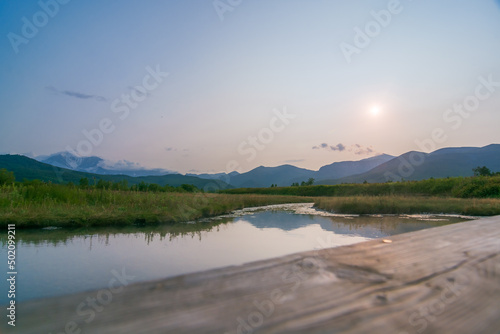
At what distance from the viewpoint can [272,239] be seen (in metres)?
7.36

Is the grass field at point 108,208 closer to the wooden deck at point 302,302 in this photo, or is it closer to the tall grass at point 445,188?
the wooden deck at point 302,302

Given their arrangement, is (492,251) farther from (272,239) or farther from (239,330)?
(272,239)

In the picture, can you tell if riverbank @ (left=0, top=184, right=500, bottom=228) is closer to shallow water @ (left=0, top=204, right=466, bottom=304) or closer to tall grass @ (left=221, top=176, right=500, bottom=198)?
shallow water @ (left=0, top=204, right=466, bottom=304)

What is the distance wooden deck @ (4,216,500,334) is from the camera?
758mm

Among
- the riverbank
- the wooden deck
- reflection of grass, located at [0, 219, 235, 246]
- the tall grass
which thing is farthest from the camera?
the tall grass

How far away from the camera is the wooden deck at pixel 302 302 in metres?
0.76

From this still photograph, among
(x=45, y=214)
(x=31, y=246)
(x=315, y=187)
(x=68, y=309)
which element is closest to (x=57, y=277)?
(x=31, y=246)

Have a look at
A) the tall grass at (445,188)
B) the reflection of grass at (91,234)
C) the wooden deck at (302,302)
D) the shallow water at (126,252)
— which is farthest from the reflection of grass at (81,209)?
the tall grass at (445,188)

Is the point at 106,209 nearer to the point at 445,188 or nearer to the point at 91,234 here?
the point at 91,234

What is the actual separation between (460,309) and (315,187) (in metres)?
54.6

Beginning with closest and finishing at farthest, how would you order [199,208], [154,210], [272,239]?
[272,239] < [154,210] < [199,208]

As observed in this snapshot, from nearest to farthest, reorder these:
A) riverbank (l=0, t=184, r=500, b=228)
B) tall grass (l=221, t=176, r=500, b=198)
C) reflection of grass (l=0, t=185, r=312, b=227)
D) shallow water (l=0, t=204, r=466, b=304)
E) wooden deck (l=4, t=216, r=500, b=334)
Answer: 1. wooden deck (l=4, t=216, r=500, b=334)
2. shallow water (l=0, t=204, r=466, b=304)
3. reflection of grass (l=0, t=185, r=312, b=227)
4. riverbank (l=0, t=184, r=500, b=228)
5. tall grass (l=221, t=176, r=500, b=198)

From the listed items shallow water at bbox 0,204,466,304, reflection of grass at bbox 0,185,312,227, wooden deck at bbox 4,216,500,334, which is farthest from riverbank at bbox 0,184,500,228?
wooden deck at bbox 4,216,500,334

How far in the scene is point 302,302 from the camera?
895mm
